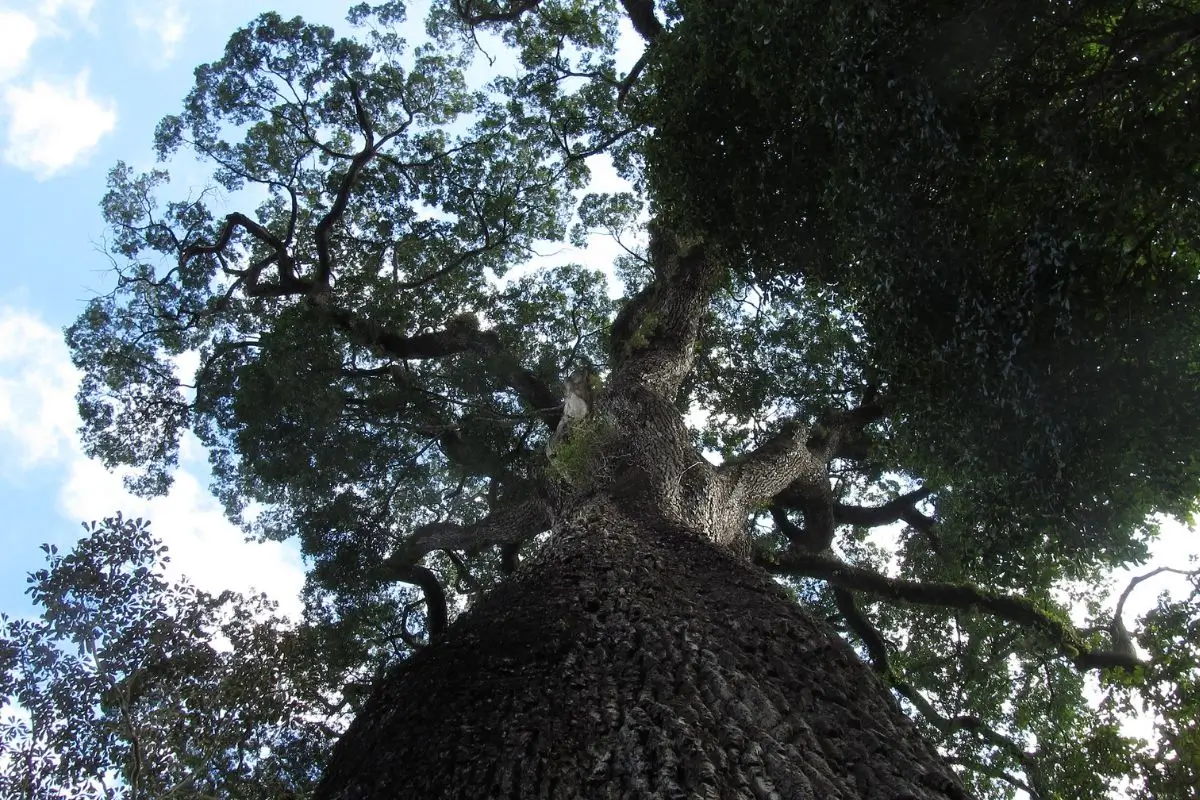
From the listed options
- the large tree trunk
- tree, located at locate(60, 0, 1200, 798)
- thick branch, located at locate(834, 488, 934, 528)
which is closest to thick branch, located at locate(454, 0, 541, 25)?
tree, located at locate(60, 0, 1200, 798)

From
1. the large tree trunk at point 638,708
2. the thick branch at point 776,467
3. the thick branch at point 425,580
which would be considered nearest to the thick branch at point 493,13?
the thick branch at point 776,467

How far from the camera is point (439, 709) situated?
320 centimetres

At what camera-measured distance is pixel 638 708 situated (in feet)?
9.98

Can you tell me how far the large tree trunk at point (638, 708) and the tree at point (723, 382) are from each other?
0.06 feet

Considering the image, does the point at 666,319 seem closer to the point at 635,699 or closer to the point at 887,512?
the point at 887,512

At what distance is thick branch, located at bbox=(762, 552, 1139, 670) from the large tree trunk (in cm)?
656

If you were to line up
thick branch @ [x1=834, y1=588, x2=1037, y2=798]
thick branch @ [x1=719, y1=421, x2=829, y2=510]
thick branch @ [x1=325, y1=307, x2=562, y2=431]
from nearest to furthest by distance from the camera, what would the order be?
thick branch @ [x1=719, y1=421, x2=829, y2=510] → thick branch @ [x1=834, y1=588, x2=1037, y2=798] → thick branch @ [x1=325, y1=307, x2=562, y2=431]

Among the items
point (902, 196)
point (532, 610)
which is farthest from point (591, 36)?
point (532, 610)

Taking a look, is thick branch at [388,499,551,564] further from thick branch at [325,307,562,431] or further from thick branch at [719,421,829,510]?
thick branch at [719,421,829,510]

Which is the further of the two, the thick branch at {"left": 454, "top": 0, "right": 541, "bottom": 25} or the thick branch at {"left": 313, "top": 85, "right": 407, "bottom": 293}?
the thick branch at {"left": 454, "top": 0, "right": 541, "bottom": 25}

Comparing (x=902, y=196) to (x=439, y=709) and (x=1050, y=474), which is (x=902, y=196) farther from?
(x=439, y=709)

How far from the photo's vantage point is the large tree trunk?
8.53ft

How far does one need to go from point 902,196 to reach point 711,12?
7.34ft

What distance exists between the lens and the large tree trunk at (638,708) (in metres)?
2.60
